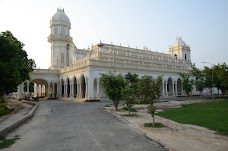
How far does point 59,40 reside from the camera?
183 feet

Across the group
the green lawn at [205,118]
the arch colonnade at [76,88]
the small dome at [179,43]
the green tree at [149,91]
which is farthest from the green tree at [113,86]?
the small dome at [179,43]

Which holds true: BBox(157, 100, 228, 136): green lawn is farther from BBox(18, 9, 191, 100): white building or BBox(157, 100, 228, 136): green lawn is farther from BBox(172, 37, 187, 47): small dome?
BBox(172, 37, 187, 47): small dome

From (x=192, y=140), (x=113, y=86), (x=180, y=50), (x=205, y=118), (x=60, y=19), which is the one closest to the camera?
(x=192, y=140)

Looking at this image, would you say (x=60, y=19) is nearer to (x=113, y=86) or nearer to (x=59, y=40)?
(x=59, y=40)

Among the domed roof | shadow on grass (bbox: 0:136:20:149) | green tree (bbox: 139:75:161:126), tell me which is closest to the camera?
shadow on grass (bbox: 0:136:20:149)

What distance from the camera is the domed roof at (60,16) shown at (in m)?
56.2

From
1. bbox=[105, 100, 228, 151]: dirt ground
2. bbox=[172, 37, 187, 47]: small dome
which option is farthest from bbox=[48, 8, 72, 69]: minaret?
bbox=[105, 100, 228, 151]: dirt ground

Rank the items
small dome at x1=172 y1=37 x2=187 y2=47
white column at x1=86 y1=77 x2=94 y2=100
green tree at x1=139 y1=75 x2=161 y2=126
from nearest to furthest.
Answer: green tree at x1=139 y1=75 x2=161 y2=126 → white column at x1=86 y1=77 x2=94 y2=100 → small dome at x1=172 y1=37 x2=187 y2=47

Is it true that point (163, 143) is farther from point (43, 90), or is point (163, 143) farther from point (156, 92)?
point (43, 90)

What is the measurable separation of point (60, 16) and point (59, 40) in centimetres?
621

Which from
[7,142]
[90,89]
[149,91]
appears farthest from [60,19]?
[7,142]

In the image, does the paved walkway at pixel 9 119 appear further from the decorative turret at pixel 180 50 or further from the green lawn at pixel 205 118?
the decorative turret at pixel 180 50

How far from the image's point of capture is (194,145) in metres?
8.78

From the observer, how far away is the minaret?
182 ft
